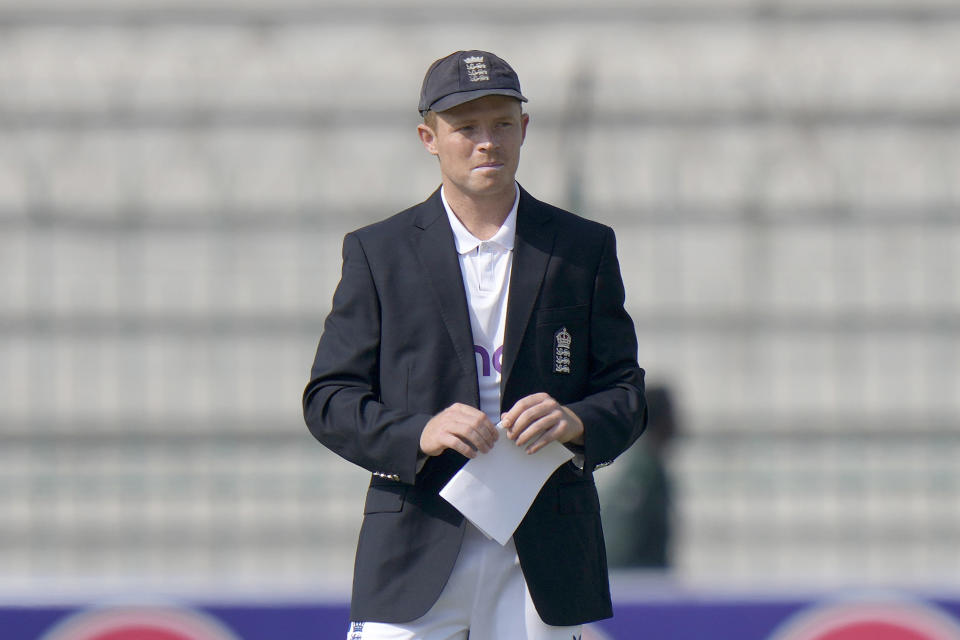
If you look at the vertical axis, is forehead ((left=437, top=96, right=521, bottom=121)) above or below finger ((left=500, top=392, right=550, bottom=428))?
above

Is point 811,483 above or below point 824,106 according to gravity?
below

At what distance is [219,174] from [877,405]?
2587 millimetres

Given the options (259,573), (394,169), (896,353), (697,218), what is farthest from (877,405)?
(259,573)

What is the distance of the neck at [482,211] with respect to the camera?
7.10 feet

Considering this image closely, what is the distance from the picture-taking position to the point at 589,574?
6.91 feet

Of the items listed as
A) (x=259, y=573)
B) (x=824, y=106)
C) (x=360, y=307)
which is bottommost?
(x=259, y=573)

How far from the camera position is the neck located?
2.16 metres

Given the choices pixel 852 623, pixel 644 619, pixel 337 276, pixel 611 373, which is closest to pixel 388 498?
pixel 611 373

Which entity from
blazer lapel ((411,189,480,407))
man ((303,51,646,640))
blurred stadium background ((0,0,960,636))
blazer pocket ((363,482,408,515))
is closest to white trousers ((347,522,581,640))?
man ((303,51,646,640))

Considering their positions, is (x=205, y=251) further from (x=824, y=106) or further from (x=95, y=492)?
(x=824, y=106)

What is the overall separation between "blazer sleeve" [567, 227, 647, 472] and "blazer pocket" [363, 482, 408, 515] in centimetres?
27

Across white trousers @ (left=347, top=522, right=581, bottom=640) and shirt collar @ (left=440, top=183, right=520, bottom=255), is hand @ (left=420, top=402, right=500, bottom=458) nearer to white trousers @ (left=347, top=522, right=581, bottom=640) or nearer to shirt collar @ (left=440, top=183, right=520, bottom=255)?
white trousers @ (left=347, top=522, right=581, bottom=640)

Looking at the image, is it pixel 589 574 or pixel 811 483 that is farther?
pixel 811 483

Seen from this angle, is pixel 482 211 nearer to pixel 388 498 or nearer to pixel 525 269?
pixel 525 269
